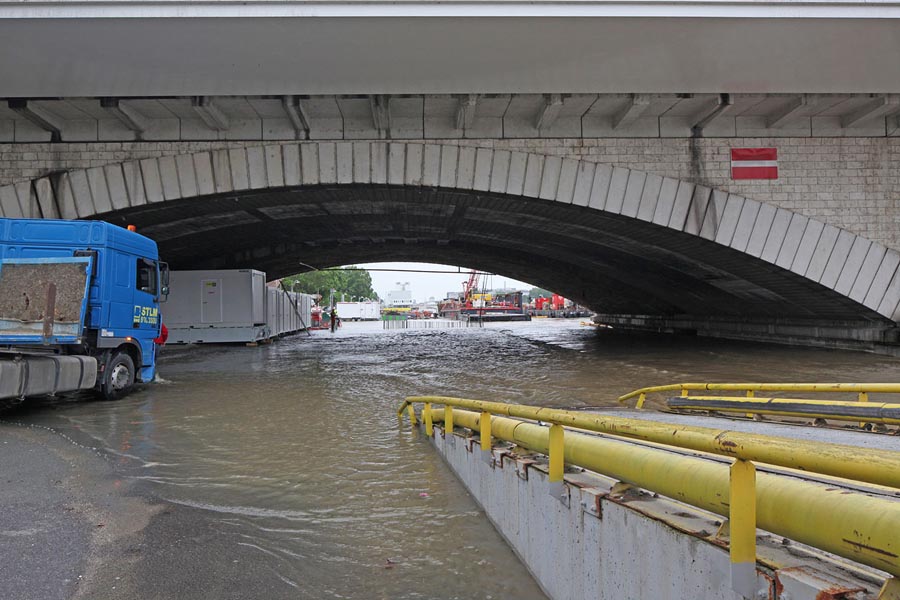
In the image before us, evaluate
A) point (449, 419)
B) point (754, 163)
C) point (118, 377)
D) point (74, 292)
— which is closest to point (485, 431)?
point (449, 419)

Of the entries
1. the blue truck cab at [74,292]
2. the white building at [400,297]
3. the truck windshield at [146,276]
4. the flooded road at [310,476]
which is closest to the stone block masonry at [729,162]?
the flooded road at [310,476]

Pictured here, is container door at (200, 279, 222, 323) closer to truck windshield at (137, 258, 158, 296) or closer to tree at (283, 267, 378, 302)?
truck windshield at (137, 258, 158, 296)

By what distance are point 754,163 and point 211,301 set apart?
2136 cm

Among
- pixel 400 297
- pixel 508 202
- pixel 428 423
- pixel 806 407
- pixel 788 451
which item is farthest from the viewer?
pixel 400 297

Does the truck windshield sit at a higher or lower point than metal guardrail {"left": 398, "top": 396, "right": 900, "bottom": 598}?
higher

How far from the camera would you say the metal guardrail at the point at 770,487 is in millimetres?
1691

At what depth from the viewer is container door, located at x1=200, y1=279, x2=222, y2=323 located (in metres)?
24.4

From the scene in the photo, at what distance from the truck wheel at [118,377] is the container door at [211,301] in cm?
1254

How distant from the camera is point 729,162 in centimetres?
1614

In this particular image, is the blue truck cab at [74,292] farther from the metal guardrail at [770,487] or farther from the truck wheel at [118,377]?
the metal guardrail at [770,487]

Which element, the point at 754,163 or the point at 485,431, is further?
the point at 754,163

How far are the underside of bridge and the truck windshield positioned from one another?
169 inches

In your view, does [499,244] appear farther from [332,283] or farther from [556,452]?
[332,283]

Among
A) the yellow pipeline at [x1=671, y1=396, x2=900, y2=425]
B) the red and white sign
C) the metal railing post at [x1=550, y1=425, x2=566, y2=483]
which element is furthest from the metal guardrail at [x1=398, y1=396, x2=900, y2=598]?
the red and white sign
